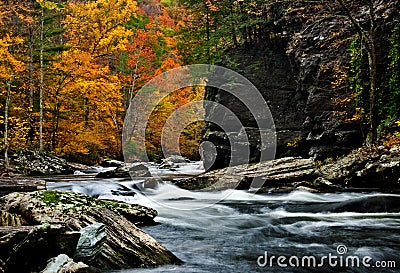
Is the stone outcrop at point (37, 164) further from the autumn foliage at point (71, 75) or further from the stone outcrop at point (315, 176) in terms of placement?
the stone outcrop at point (315, 176)

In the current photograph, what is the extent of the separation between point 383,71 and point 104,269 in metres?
11.1

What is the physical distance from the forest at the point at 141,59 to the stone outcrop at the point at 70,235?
8.58m

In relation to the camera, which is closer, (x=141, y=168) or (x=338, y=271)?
(x=338, y=271)

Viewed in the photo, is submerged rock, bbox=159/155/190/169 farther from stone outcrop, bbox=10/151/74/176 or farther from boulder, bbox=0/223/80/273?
boulder, bbox=0/223/80/273

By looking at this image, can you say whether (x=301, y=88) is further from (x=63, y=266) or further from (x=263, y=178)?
(x=63, y=266)

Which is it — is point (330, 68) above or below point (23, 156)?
above

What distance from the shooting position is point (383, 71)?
38.0 ft

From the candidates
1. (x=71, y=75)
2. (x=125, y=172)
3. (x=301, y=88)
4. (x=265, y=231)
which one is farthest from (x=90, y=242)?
(x=71, y=75)

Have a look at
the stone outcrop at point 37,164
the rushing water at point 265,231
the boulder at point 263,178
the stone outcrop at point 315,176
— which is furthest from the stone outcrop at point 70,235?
the stone outcrop at point 37,164

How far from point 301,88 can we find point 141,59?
13.1 metres

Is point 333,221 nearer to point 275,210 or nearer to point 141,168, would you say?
point 275,210

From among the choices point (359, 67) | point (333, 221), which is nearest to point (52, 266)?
point (333, 221)

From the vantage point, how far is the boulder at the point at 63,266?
9.80 ft

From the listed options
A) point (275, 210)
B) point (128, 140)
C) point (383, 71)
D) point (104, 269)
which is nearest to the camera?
point (104, 269)
